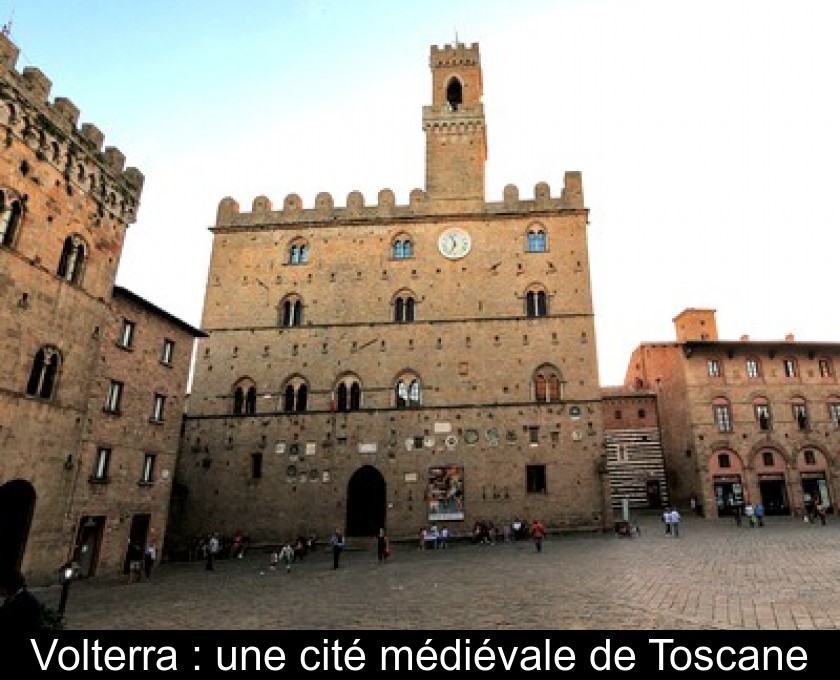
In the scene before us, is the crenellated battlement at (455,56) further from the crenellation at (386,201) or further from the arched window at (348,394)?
the arched window at (348,394)

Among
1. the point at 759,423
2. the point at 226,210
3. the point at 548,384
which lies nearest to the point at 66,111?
the point at 226,210

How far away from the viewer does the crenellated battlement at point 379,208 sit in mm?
28375

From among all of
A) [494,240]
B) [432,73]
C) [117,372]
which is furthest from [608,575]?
[432,73]

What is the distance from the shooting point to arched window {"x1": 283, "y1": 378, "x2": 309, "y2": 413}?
26.3 meters

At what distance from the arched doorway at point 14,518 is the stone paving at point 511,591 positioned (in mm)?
1386

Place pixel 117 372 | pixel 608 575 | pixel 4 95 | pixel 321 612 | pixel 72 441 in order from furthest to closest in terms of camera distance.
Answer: pixel 117 372
pixel 72 441
pixel 4 95
pixel 608 575
pixel 321 612

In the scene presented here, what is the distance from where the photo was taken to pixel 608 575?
13.1 m

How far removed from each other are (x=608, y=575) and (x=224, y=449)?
19121 millimetres

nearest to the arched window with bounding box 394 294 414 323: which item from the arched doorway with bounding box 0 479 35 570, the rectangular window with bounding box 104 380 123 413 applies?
the rectangular window with bounding box 104 380 123 413

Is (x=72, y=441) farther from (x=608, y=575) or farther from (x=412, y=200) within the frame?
(x=412, y=200)

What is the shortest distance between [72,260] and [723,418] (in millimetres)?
32468

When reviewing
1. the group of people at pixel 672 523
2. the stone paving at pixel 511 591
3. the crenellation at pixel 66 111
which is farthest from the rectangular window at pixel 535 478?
the crenellation at pixel 66 111

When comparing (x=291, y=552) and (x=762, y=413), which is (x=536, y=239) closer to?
(x=762, y=413)

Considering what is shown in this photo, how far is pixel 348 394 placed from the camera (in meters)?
26.3
